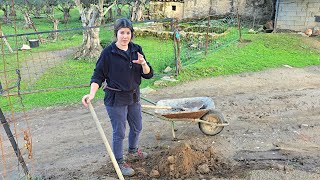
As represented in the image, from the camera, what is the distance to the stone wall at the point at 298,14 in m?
13.9

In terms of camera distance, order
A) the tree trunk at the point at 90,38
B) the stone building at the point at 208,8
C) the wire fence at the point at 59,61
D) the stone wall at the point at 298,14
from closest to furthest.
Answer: the wire fence at the point at 59,61 < the tree trunk at the point at 90,38 < the stone wall at the point at 298,14 < the stone building at the point at 208,8

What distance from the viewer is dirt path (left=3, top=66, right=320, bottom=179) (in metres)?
4.10

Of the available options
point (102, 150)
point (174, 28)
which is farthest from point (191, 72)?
point (102, 150)

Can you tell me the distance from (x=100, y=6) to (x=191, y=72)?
556 cm

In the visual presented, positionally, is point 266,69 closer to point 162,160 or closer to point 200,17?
→ point 162,160

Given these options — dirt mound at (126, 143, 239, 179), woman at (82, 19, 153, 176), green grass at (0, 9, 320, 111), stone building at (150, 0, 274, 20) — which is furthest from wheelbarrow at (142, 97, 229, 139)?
stone building at (150, 0, 274, 20)

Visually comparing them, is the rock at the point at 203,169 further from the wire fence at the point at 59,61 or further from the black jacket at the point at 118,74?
the wire fence at the point at 59,61

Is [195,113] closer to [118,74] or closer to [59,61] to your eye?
[118,74]

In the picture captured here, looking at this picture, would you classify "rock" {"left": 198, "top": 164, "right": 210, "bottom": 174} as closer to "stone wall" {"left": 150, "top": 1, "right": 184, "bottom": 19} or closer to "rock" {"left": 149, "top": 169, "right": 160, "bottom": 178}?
"rock" {"left": 149, "top": 169, "right": 160, "bottom": 178}

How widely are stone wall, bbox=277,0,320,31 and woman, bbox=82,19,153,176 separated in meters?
12.6

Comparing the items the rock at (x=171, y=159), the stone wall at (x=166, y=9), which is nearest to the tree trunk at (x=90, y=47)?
the rock at (x=171, y=159)

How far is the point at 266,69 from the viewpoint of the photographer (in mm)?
9039

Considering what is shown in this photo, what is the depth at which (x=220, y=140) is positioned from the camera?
5.01 metres

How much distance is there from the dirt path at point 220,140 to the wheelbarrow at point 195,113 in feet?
0.67
